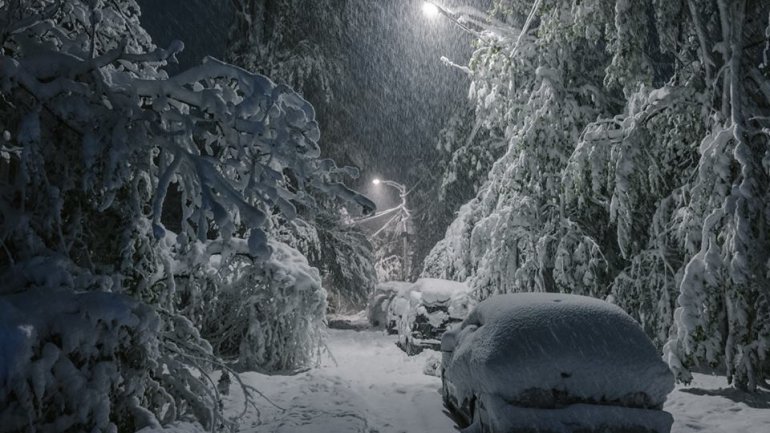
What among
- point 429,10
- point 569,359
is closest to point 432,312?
point 429,10

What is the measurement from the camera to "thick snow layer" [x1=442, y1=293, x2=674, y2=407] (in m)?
4.84

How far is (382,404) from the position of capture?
7.42 m

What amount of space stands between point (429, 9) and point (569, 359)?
8.96 m

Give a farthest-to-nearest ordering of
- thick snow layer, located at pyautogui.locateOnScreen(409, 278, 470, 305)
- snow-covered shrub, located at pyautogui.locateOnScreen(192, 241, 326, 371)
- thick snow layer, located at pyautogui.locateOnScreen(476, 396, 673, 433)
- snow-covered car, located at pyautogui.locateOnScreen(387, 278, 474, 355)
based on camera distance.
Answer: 1. thick snow layer, located at pyautogui.locateOnScreen(409, 278, 470, 305)
2. snow-covered car, located at pyautogui.locateOnScreen(387, 278, 474, 355)
3. snow-covered shrub, located at pyautogui.locateOnScreen(192, 241, 326, 371)
4. thick snow layer, located at pyautogui.locateOnScreen(476, 396, 673, 433)

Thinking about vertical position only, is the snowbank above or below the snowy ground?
above

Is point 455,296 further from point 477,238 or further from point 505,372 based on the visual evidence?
point 505,372

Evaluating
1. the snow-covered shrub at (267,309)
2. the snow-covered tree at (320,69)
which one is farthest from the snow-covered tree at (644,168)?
the snow-covered tree at (320,69)

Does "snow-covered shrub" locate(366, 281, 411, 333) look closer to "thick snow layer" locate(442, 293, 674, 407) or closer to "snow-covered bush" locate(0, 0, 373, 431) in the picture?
"thick snow layer" locate(442, 293, 674, 407)

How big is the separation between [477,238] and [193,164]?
8399 mm

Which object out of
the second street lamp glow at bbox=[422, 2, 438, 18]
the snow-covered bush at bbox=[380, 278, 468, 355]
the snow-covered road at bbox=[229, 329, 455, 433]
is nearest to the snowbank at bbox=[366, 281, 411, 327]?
the snow-covered bush at bbox=[380, 278, 468, 355]

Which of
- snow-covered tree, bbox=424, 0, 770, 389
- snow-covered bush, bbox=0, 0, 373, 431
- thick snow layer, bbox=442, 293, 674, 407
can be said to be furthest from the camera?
snow-covered tree, bbox=424, 0, 770, 389

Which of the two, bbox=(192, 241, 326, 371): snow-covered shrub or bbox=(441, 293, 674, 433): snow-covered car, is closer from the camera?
bbox=(441, 293, 674, 433): snow-covered car

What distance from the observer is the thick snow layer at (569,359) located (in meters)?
4.84

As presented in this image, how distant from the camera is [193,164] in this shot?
296cm
